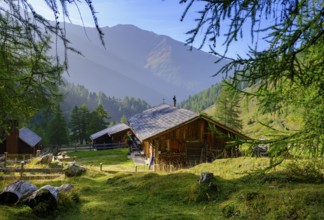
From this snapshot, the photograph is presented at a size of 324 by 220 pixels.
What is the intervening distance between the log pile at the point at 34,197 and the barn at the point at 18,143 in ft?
98.3

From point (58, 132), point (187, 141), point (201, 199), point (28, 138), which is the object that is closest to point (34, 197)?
point (201, 199)

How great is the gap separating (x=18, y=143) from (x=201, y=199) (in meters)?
38.5

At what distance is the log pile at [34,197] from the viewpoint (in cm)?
932

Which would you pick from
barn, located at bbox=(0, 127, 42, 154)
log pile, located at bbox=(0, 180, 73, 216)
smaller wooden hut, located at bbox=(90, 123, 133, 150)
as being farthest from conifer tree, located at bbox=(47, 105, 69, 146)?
log pile, located at bbox=(0, 180, 73, 216)

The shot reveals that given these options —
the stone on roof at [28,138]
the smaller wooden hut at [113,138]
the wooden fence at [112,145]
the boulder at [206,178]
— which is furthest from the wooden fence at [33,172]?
the wooden fence at [112,145]

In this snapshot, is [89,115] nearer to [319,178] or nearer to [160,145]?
[160,145]

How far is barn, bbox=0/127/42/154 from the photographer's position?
130ft

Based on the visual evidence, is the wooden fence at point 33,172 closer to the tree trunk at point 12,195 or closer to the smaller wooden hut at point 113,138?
the tree trunk at point 12,195

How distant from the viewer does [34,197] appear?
9453 millimetres

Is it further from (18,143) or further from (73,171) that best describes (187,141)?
(18,143)

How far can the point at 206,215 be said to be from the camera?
29.7ft

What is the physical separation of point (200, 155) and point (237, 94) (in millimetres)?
18077

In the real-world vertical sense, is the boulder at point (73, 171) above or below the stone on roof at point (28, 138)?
below

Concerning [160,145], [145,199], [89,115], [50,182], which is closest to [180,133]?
[160,145]
